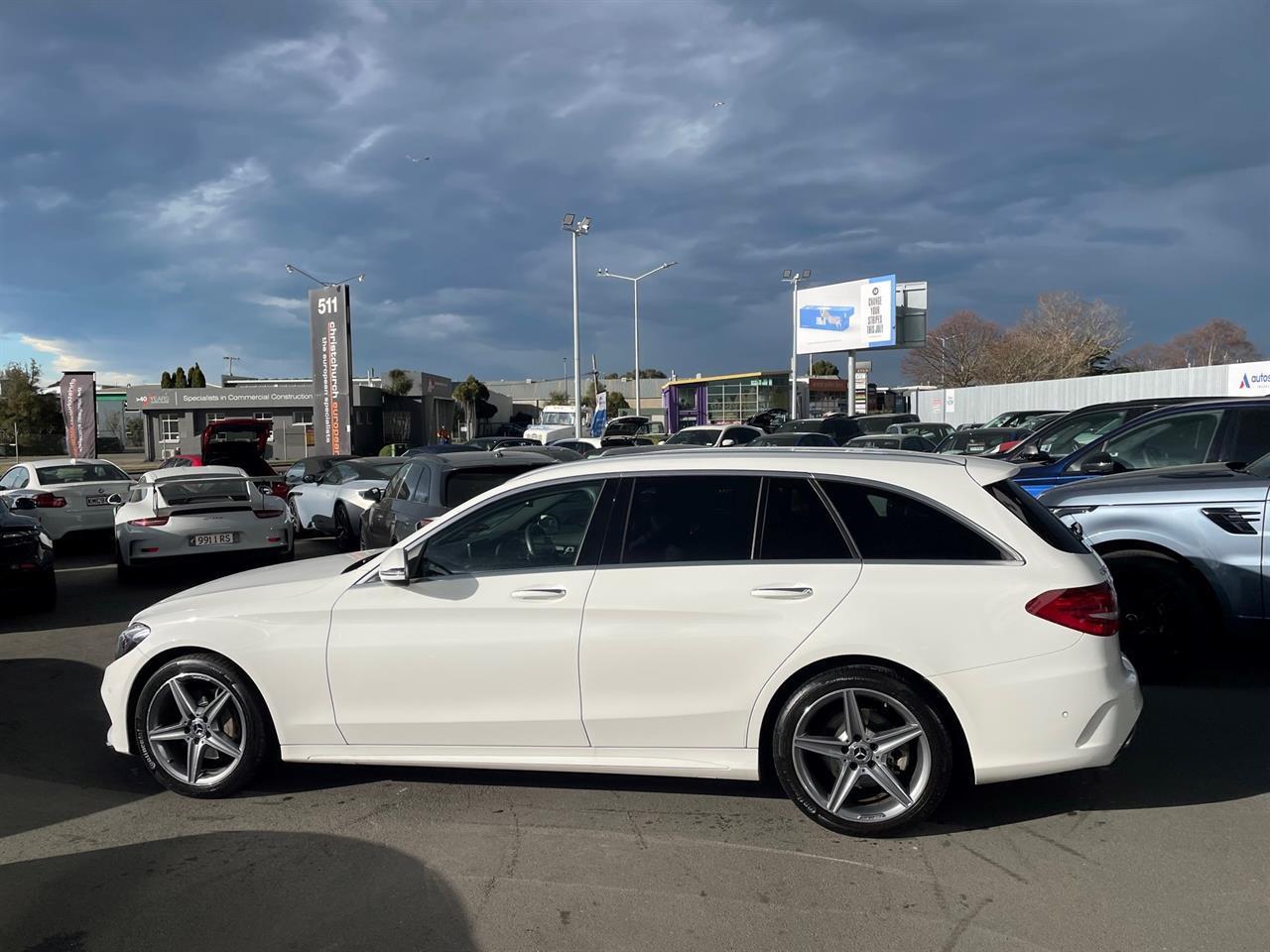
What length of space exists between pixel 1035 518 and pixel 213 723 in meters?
4.05

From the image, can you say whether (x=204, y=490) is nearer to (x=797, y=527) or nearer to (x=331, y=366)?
(x=797, y=527)

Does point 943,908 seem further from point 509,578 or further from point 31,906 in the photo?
point 31,906

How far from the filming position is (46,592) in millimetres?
9469

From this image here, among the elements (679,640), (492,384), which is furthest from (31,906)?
(492,384)

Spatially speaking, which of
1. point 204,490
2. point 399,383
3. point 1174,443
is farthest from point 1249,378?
point 399,383

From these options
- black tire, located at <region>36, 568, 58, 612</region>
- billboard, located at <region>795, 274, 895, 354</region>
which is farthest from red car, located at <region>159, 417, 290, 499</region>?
billboard, located at <region>795, 274, 895, 354</region>

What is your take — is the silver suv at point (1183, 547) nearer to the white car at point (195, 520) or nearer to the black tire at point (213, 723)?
the black tire at point (213, 723)

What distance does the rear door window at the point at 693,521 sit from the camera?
4.19 meters

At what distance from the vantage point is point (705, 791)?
15.1 feet

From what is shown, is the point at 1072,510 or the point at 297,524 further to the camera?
the point at 297,524

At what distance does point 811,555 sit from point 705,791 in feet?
4.55

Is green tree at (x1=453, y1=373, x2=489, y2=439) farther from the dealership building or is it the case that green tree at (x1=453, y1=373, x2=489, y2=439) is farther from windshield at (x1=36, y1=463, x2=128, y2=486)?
windshield at (x1=36, y1=463, x2=128, y2=486)

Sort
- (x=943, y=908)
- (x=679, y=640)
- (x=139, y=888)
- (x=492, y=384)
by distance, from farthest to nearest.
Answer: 1. (x=492, y=384)
2. (x=679, y=640)
3. (x=139, y=888)
4. (x=943, y=908)

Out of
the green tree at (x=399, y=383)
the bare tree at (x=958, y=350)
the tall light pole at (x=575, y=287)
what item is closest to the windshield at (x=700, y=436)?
the tall light pole at (x=575, y=287)
